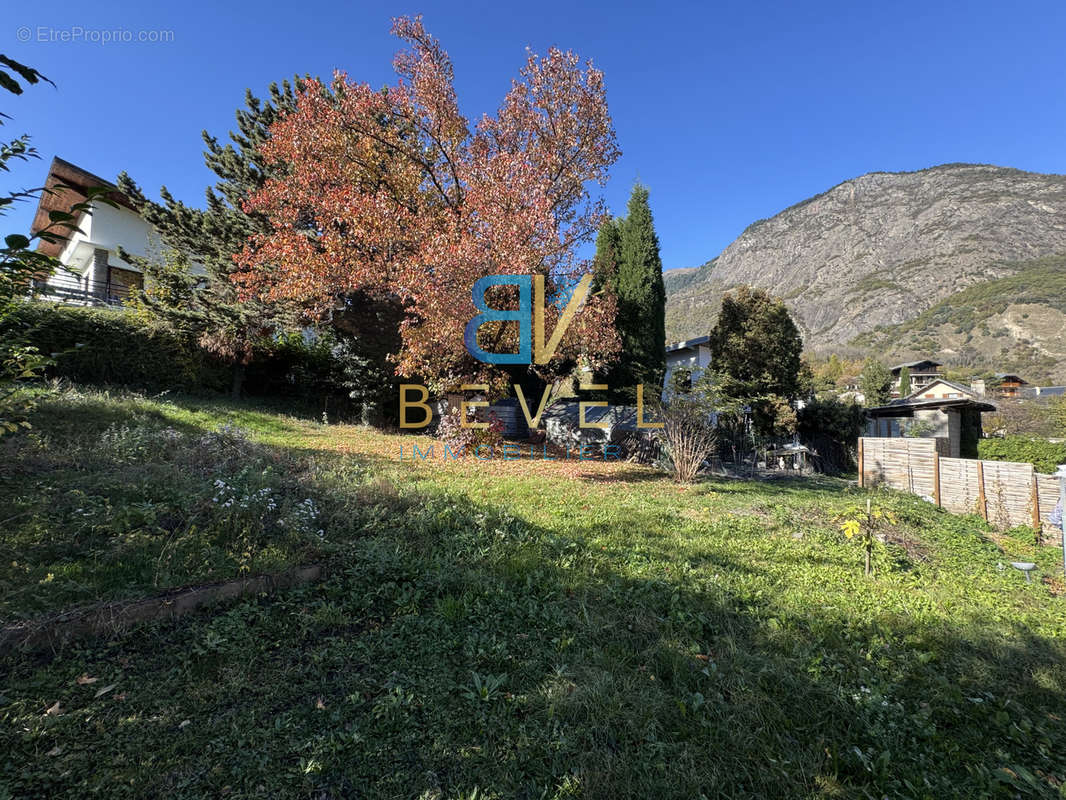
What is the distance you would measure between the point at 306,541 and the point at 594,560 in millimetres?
2645

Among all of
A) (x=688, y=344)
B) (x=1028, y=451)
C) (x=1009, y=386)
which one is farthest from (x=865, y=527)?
(x=1009, y=386)

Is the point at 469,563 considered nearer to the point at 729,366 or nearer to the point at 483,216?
the point at 483,216

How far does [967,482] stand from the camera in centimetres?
810

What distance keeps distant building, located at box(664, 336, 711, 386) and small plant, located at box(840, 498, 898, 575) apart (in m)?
13.6

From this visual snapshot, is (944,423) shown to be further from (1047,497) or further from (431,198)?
(431,198)

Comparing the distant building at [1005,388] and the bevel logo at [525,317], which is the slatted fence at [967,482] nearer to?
the bevel logo at [525,317]

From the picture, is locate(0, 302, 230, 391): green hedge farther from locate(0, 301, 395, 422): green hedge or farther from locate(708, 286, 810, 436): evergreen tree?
locate(708, 286, 810, 436): evergreen tree

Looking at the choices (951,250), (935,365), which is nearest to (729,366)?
(935,365)

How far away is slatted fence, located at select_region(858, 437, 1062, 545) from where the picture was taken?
7.00m

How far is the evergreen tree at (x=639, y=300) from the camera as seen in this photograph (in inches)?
664

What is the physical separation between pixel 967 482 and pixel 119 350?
18.6m

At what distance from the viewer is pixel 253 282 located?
11797mm

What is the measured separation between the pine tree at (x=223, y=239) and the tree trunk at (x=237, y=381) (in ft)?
0.08

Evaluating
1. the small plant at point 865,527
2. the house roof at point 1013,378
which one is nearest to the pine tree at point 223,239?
the small plant at point 865,527
